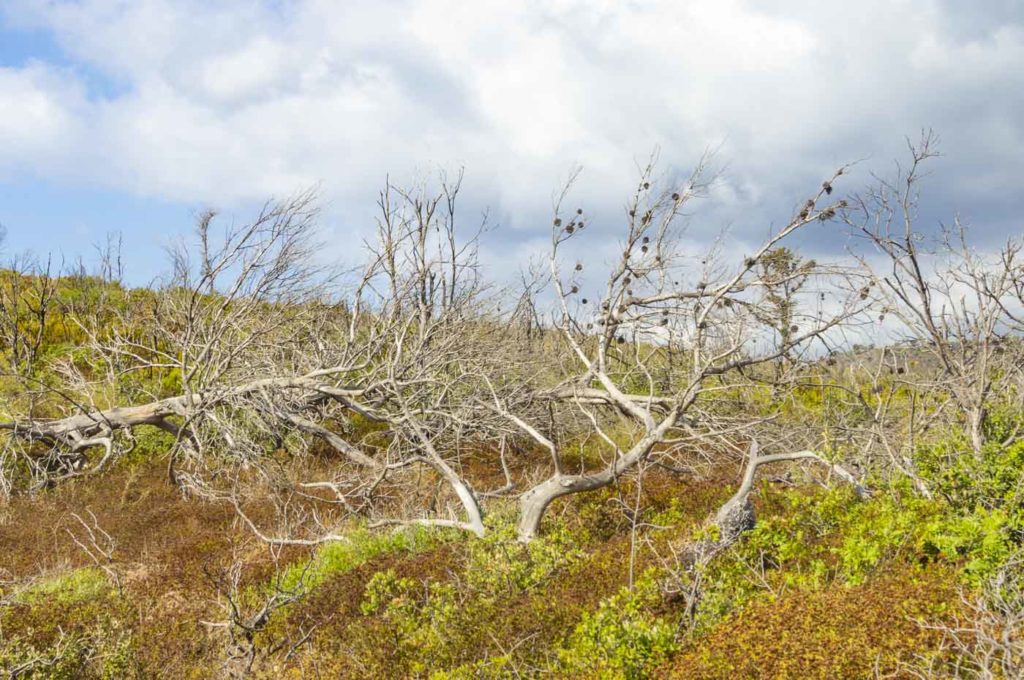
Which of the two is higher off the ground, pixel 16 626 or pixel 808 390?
pixel 808 390

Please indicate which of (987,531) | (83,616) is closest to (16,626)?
(83,616)

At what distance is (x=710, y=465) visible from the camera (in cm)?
1082

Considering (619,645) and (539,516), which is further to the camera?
(539,516)

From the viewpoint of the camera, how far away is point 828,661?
A: 12.2 ft

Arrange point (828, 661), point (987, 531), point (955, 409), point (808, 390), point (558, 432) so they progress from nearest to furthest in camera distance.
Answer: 1. point (828, 661)
2. point (987, 531)
3. point (955, 409)
4. point (558, 432)
5. point (808, 390)

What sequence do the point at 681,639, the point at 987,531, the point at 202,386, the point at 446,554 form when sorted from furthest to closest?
1. the point at 202,386
2. the point at 446,554
3. the point at 681,639
4. the point at 987,531

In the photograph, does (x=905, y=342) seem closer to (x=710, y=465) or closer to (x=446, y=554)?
(x=710, y=465)

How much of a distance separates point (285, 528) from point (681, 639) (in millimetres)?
5893

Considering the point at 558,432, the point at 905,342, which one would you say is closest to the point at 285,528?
the point at 558,432

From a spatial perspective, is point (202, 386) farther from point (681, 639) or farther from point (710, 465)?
point (681, 639)

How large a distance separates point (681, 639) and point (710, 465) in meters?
6.16

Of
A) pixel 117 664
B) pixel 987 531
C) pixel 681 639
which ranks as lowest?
pixel 117 664

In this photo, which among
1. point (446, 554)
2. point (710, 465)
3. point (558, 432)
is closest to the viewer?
point (446, 554)

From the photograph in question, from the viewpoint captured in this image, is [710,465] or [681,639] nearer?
[681,639]
